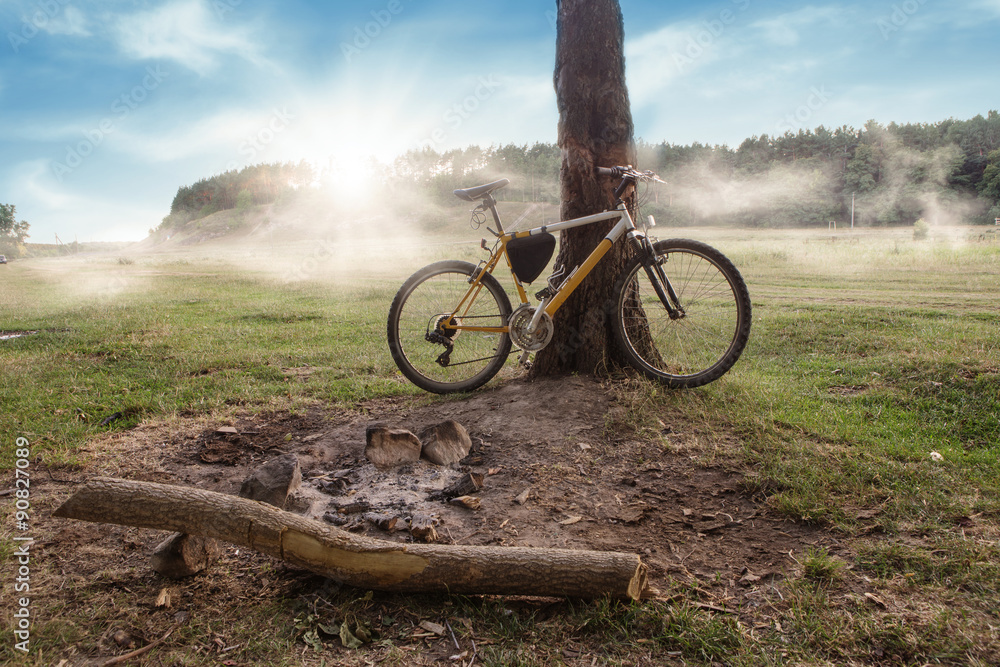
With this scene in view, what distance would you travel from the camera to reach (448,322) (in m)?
4.75

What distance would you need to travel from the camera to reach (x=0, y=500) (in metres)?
3.24

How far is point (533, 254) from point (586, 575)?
2808mm

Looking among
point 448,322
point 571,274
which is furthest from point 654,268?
point 448,322

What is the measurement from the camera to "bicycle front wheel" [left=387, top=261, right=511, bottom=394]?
15.6 feet

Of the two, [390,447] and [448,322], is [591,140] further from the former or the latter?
[390,447]

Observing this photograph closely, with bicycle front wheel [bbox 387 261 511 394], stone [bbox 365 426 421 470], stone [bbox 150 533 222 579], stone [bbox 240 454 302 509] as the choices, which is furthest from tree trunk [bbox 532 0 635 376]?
stone [bbox 150 533 222 579]

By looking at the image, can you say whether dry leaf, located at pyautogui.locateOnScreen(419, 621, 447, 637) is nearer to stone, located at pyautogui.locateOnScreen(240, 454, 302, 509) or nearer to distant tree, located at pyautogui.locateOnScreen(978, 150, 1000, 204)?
stone, located at pyautogui.locateOnScreen(240, 454, 302, 509)

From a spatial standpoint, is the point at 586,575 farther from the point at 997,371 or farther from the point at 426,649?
the point at 997,371

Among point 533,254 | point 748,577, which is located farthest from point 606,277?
point 748,577

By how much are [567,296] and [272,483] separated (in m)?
2.46

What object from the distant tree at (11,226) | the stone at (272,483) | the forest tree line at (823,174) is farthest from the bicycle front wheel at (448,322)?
the distant tree at (11,226)

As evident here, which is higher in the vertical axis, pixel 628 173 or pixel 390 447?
pixel 628 173

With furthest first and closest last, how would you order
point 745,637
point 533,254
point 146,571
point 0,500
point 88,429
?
point 533,254 → point 88,429 → point 0,500 → point 146,571 → point 745,637

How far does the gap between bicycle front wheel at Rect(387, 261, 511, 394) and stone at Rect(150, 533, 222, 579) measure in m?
2.38
